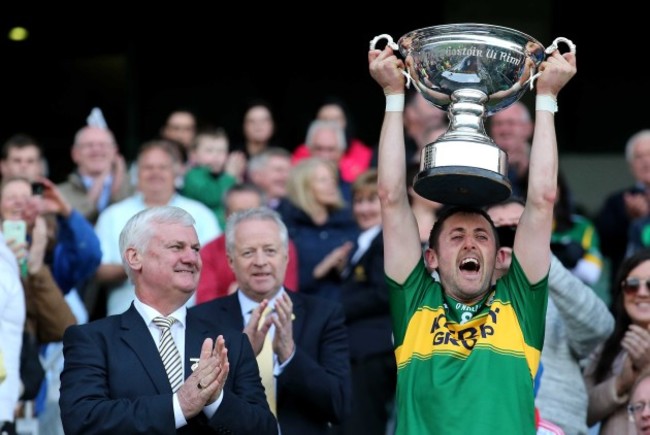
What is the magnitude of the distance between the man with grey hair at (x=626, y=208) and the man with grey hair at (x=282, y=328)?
3820 mm

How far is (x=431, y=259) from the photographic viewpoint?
6109 mm

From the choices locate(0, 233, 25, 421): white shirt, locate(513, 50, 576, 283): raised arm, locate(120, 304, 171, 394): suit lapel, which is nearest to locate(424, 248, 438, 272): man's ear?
locate(513, 50, 576, 283): raised arm

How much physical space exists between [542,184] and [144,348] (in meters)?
1.64

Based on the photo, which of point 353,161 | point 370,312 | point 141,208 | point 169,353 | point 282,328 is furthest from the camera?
point 353,161

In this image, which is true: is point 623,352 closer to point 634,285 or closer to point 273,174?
point 634,285

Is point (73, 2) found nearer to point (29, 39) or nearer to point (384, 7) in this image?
point (29, 39)

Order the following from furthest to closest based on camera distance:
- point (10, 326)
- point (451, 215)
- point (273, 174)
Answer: point (273, 174) → point (10, 326) → point (451, 215)

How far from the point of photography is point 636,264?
291 inches

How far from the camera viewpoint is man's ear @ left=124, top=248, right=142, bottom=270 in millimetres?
6051

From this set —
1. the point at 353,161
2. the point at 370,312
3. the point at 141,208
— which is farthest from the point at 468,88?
the point at 353,161

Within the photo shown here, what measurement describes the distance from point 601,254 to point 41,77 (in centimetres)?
557

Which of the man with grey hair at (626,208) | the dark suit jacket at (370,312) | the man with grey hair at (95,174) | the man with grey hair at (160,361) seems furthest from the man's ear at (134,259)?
the man with grey hair at (626,208)

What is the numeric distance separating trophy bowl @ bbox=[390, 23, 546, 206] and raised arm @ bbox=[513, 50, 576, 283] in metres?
0.10

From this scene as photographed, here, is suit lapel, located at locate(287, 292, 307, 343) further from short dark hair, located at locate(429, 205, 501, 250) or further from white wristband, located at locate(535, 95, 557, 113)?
white wristband, located at locate(535, 95, 557, 113)
